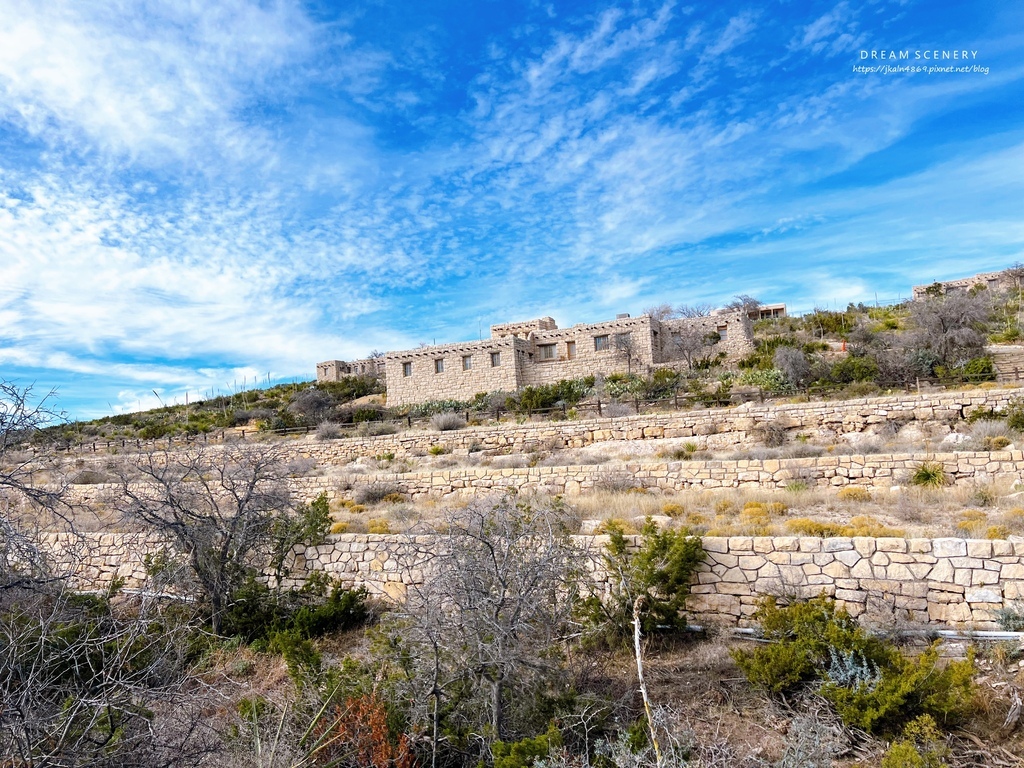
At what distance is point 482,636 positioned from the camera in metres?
5.31

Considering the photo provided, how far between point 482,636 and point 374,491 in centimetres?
1148

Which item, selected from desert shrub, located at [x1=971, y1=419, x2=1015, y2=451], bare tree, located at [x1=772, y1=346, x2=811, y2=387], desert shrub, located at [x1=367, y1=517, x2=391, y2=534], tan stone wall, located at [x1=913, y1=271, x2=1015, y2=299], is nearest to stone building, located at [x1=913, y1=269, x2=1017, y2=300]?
tan stone wall, located at [x1=913, y1=271, x2=1015, y2=299]

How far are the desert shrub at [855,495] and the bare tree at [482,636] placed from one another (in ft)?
25.0

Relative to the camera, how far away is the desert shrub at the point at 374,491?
16.1 m

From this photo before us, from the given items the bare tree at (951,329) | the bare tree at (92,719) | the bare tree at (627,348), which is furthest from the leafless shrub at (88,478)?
the bare tree at (951,329)

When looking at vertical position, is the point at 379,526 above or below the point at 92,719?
below

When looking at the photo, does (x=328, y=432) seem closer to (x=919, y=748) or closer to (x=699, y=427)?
(x=699, y=427)

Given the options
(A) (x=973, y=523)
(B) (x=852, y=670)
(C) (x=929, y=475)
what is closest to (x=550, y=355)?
(C) (x=929, y=475)

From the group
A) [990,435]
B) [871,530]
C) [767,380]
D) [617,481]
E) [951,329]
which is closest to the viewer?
[871,530]

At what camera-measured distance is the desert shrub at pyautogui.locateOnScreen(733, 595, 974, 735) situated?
4926 mm

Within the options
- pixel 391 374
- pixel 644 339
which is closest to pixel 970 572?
pixel 644 339

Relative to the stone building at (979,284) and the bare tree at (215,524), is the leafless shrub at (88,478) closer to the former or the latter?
the bare tree at (215,524)

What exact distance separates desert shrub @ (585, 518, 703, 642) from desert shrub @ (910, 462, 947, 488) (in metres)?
7.60

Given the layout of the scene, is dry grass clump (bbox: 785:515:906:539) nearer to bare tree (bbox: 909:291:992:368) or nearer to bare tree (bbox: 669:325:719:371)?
bare tree (bbox: 909:291:992:368)
